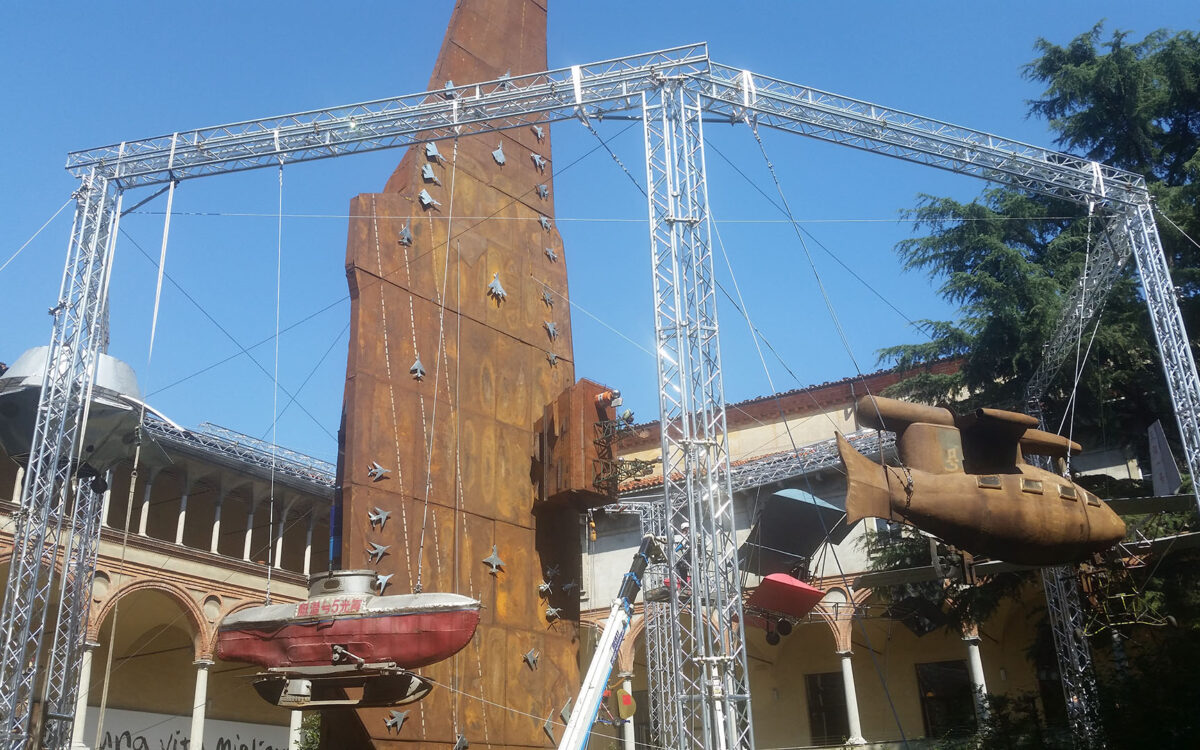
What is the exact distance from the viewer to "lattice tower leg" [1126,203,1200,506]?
15.2 metres

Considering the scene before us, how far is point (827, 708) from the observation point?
30.1 m

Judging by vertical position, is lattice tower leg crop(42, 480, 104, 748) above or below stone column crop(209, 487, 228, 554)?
below

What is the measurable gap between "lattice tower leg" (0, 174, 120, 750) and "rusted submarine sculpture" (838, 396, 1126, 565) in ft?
34.8

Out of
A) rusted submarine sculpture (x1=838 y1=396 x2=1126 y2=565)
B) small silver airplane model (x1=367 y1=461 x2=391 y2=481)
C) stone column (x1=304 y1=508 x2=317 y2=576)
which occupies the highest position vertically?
stone column (x1=304 y1=508 x2=317 y2=576)

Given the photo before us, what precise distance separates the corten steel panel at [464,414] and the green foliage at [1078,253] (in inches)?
402

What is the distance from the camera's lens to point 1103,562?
16.8 metres

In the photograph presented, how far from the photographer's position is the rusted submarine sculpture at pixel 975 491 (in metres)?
11.9

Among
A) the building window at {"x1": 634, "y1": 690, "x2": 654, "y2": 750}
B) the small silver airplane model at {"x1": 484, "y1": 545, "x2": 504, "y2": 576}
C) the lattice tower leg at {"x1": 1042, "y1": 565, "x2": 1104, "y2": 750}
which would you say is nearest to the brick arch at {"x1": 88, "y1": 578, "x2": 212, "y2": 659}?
the building window at {"x1": 634, "y1": 690, "x2": 654, "y2": 750}

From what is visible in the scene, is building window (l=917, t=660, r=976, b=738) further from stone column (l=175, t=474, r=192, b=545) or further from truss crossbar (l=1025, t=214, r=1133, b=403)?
stone column (l=175, t=474, r=192, b=545)

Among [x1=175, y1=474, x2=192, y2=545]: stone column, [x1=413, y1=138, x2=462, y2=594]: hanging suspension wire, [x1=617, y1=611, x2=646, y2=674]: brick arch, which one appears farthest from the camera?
[x1=617, y1=611, x2=646, y2=674]: brick arch

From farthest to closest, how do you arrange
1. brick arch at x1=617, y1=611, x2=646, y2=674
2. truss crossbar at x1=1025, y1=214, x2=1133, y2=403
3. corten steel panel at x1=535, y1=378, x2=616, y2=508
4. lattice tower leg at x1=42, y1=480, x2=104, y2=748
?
brick arch at x1=617, y1=611, x2=646, y2=674, truss crossbar at x1=1025, y1=214, x2=1133, y2=403, corten steel panel at x1=535, y1=378, x2=616, y2=508, lattice tower leg at x1=42, y1=480, x2=104, y2=748

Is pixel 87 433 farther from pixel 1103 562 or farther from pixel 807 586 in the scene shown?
pixel 1103 562

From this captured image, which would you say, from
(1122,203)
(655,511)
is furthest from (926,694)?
(1122,203)

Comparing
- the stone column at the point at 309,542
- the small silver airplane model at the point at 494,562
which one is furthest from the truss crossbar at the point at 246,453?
the small silver airplane model at the point at 494,562
